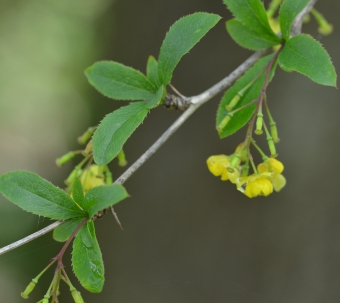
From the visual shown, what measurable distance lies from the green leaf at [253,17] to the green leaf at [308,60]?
8 cm

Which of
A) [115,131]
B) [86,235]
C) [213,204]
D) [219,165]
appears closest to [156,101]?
[115,131]

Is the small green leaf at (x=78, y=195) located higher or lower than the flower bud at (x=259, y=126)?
higher

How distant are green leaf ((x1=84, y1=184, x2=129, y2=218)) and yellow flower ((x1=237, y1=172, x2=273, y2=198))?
32 centimetres

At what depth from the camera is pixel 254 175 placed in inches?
40.0

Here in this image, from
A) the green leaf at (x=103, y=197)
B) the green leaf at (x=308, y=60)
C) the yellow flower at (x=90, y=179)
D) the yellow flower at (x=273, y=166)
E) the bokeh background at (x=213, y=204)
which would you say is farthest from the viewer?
the bokeh background at (x=213, y=204)

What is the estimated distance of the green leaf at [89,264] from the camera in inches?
35.6

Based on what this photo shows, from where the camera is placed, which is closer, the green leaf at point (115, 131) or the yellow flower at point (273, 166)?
the green leaf at point (115, 131)

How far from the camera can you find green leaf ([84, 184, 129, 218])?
31.5 inches

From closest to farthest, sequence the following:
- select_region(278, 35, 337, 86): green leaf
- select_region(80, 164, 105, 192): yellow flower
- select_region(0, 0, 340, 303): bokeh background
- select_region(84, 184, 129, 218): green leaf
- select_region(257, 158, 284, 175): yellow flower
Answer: select_region(84, 184, 129, 218): green leaf
select_region(278, 35, 337, 86): green leaf
select_region(257, 158, 284, 175): yellow flower
select_region(80, 164, 105, 192): yellow flower
select_region(0, 0, 340, 303): bokeh background

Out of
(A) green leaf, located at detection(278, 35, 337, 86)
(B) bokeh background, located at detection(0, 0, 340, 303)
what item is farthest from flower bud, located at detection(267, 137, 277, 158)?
(B) bokeh background, located at detection(0, 0, 340, 303)

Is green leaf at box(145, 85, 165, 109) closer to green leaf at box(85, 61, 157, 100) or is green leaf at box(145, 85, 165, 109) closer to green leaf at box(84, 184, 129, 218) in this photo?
green leaf at box(85, 61, 157, 100)

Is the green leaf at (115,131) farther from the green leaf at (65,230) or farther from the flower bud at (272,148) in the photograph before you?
the flower bud at (272,148)

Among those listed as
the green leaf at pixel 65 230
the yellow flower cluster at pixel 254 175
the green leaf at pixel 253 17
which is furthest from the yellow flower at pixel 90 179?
the green leaf at pixel 253 17

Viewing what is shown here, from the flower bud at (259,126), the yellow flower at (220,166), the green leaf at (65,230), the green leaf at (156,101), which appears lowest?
the yellow flower at (220,166)
